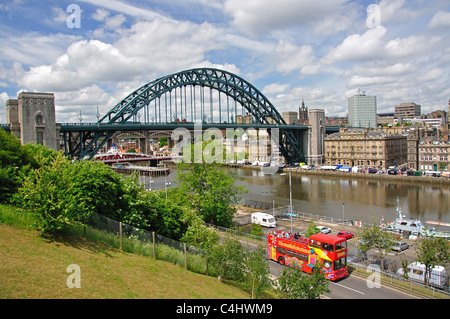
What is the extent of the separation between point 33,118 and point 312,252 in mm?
30972

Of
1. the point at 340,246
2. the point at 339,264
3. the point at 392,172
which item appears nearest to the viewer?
the point at 339,264

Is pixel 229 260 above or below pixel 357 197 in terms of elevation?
above

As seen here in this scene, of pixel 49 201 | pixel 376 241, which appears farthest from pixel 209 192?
pixel 49 201

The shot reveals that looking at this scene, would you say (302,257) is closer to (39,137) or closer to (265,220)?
(265,220)

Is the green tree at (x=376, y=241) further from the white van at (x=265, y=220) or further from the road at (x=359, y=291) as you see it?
the white van at (x=265, y=220)

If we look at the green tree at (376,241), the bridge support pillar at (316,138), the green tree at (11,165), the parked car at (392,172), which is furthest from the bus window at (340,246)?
the bridge support pillar at (316,138)

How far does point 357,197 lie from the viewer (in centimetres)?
4134

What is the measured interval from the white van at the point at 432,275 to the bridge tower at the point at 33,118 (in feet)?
110

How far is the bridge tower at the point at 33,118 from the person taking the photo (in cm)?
3334

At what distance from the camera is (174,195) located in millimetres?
23812

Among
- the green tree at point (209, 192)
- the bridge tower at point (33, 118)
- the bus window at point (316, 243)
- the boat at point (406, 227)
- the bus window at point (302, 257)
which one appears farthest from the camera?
the bridge tower at point (33, 118)

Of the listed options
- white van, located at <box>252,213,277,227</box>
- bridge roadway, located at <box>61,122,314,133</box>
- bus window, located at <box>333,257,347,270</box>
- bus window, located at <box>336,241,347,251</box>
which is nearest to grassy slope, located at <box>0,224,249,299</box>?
bus window, located at <box>333,257,347,270</box>

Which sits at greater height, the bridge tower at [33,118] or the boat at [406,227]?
the bridge tower at [33,118]

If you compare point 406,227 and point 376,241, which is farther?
point 406,227
